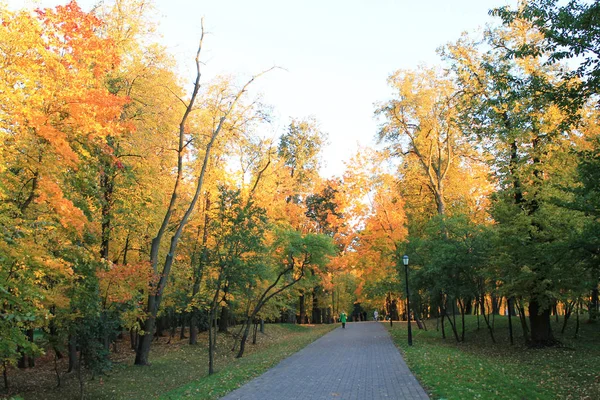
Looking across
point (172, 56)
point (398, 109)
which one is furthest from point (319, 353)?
point (398, 109)

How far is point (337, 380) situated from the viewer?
11.0 meters

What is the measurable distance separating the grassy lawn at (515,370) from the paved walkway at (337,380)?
526mm

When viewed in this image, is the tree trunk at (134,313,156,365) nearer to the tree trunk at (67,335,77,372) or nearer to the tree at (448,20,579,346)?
the tree trunk at (67,335,77,372)

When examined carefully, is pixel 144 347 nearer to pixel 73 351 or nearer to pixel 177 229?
pixel 73 351

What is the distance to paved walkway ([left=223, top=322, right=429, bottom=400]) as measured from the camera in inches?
363

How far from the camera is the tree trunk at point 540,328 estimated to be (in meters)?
16.9

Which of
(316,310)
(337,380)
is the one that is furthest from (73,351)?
(316,310)

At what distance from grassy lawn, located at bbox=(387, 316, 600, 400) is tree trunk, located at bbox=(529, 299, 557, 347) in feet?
1.64

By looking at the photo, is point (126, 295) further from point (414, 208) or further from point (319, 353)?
point (414, 208)

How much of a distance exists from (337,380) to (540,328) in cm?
1042

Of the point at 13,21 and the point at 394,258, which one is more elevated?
the point at 13,21

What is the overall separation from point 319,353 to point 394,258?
9.49 m

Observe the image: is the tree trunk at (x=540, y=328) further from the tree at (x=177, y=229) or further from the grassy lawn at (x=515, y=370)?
the tree at (x=177, y=229)

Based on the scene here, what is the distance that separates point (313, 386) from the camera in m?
10.3
